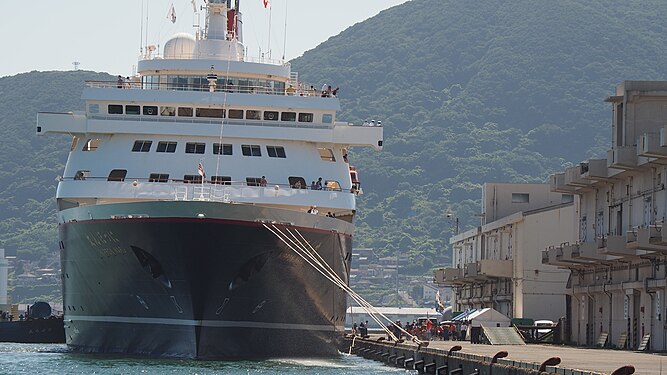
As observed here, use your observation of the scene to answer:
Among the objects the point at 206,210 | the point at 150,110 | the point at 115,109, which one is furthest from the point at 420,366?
the point at 115,109

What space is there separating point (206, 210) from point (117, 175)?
682 centimetres

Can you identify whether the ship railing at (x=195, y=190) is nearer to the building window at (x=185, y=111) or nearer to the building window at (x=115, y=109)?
the building window at (x=185, y=111)

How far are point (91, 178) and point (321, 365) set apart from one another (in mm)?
10192

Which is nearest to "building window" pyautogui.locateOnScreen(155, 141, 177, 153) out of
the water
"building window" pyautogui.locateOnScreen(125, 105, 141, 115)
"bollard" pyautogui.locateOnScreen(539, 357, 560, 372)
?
"building window" pyautogui.locateOnScreen(125, 105, 141, 115)

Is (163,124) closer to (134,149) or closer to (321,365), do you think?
(134,149)

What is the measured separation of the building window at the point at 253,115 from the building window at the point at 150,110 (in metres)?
3.04

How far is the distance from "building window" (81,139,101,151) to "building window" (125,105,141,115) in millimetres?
1483

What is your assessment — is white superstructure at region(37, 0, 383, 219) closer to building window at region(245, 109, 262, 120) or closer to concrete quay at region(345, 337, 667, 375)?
building window at region(245, 109, 262, 120)

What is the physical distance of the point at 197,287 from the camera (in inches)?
1683

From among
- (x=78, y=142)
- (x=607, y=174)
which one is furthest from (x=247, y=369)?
(x=607, y=174)

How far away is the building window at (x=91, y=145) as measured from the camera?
5044 cm

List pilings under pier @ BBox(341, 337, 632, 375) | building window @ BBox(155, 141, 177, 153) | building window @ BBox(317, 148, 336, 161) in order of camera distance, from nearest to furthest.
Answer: pilings under pier @ BBox(341, 337, 632, 375) < building window @ BBox(155, 141, 177, 153) < building window @ BBox(317, 148, 336, 161)

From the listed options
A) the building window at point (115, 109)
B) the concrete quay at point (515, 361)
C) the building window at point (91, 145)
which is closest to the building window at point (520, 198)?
the concrete quay at point (515, 361)

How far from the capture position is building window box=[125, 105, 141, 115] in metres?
49.9
